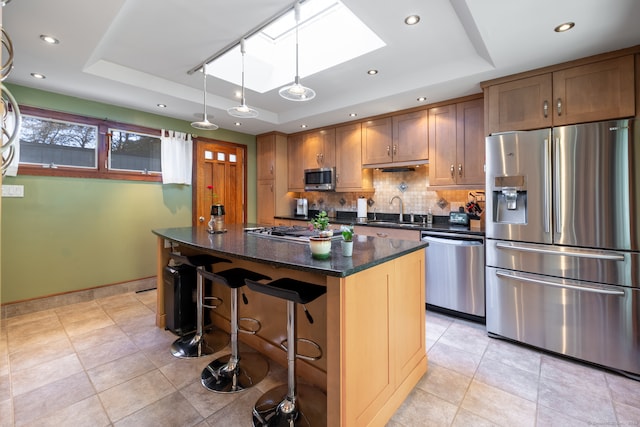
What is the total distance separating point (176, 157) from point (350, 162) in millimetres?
2488

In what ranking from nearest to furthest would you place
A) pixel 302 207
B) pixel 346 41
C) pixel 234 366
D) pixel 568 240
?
pixel 234 366, pixel 568 240, pixel 346 41, pixel 302 207

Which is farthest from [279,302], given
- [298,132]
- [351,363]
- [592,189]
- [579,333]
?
[298,132]

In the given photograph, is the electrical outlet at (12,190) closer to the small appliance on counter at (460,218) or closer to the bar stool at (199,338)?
the bar stool at (199,338)

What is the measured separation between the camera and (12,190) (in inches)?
124

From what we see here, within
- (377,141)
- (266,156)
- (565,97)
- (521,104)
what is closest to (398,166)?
(377,141)

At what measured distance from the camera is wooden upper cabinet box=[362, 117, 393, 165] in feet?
13.0

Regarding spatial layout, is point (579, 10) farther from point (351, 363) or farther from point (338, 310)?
point (351, 363)

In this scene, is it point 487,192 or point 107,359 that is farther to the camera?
point 487,192

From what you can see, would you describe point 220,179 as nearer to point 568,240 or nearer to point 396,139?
point 396,139

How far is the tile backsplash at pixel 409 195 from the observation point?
3.80 m

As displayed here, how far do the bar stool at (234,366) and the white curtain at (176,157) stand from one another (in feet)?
8.70

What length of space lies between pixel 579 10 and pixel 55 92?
4.83m

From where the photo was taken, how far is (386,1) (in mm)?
2016

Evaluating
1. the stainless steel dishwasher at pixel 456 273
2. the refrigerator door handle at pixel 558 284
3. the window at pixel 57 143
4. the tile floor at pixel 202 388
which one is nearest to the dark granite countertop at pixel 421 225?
the stainless steel dishwasher at pixel 456 273
